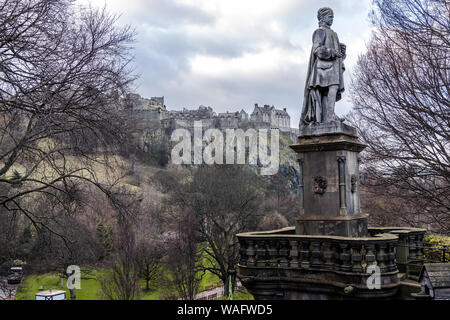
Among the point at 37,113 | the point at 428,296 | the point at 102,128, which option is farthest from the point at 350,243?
the point at 37,113

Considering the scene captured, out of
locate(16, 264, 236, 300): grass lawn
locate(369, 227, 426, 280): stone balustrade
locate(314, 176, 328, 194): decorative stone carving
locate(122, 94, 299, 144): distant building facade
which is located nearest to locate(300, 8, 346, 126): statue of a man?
locate(314, 176, 328, 194): decorative stone carving

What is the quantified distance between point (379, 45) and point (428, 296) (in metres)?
15.4

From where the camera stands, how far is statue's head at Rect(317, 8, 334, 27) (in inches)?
464

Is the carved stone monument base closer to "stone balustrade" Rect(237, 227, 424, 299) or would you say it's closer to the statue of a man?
"stone balustrade" Rect(237, 227, 424, 299)

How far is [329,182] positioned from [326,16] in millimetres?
4624

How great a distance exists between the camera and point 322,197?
1066 centimetres

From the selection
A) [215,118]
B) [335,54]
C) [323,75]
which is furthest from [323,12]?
[215,118]

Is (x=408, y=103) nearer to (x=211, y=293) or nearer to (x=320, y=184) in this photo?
(x=320, y=184)

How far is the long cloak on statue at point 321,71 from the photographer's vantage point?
37.7 ft

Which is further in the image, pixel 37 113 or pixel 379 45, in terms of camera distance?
pixel 379 45

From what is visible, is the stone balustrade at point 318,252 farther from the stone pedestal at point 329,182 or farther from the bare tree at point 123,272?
the bare tree at point 123,272

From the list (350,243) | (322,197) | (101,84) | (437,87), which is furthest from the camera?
(437,87)
